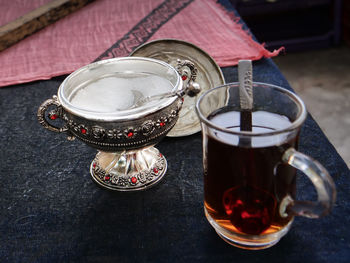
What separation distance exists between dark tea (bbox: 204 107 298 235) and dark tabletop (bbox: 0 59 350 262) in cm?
5

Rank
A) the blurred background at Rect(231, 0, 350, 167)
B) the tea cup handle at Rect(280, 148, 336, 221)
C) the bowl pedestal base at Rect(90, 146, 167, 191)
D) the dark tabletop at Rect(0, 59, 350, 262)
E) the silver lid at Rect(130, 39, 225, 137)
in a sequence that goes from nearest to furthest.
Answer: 1. the tea cup handle at Rect(280, 148, 336, 221)
2. the dark tabletop at Rect(0, 59, 350, 262)
3. the bowl pedestal base at Rect(90, 146, 167, 191)
4. the silver lid at Rect(130, 39, 225, 137)
5. the blurred background at Rect(231, 0, 350, 167)

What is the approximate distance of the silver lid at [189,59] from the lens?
71 centimetres

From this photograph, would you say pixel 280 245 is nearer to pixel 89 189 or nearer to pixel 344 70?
pixel 89 189

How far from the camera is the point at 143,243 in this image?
0.51m

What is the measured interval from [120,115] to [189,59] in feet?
0.91

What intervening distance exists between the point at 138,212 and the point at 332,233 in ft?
0.79

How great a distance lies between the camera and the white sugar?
0.56 meters

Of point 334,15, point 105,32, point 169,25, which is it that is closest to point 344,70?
point 334,15

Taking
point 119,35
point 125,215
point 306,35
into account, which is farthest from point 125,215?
point 306,35

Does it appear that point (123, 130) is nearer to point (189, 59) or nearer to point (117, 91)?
Answer: point (117, 91)

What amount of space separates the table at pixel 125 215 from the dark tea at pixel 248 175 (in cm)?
5

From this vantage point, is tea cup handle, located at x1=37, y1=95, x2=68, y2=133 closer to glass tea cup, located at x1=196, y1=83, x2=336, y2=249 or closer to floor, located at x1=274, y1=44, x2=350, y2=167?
glass tea cup, located at x1=196, y1=83, x2=336, y2=249

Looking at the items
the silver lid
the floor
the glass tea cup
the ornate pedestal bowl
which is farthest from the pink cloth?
the floor

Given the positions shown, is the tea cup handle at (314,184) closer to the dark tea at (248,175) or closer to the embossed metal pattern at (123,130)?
the dark tea at (248,175)
